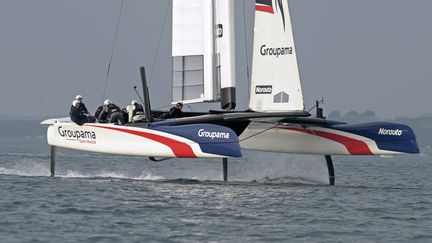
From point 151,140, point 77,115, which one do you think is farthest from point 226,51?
point 77,115

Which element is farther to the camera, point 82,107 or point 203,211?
point 82,107

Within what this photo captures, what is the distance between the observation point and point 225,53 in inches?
703

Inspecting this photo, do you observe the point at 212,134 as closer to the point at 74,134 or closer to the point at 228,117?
the point at 228,117

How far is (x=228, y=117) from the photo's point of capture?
16484 millimetres

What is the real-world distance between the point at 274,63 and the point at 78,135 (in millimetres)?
3670

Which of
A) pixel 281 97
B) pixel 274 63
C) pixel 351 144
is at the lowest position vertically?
pixel 351 144

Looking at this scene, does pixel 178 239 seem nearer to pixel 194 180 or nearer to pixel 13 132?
pixel 194 180

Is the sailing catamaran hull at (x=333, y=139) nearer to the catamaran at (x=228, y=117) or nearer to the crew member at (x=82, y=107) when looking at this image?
the catamaran at (x=228, y=117)

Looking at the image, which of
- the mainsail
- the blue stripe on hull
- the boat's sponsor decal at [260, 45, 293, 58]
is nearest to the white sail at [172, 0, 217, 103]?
the mainsail

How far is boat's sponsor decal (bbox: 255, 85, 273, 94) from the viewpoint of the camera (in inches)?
677

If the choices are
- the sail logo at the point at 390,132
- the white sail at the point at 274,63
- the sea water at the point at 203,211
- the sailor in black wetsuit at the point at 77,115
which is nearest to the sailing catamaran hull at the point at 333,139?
the sail logo at the point at 390,132

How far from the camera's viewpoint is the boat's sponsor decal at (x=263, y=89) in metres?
17.2

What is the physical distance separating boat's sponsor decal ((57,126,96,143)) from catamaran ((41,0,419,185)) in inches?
0.7

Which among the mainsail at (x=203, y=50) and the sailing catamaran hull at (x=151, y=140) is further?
the mainsail at (x=203, y=50)
